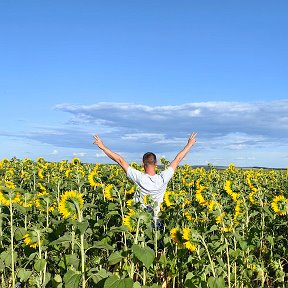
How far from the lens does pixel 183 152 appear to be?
8.06 meters

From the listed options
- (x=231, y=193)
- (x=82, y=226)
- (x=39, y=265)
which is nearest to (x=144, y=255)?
(x=82, y=226)

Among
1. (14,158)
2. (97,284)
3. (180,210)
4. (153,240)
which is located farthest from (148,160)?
(14,158)

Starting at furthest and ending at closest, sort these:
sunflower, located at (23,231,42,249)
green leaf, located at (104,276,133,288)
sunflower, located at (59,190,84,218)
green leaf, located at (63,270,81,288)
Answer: sunflower, located at (23,231,42,249), sunflower, located at (59,190,84,218), green leaf, located at (63,270,81,288), green leaf, located at (104,276,133,288)

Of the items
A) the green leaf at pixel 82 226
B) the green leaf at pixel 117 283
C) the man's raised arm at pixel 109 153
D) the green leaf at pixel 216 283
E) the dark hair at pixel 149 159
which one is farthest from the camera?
the man's raised arm at pixel 109 153

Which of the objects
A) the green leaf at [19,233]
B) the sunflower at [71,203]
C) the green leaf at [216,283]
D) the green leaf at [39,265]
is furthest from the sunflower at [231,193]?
the green leaf at [39,265]

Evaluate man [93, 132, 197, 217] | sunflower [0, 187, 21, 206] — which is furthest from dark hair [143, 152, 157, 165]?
sunflower [0, 187, 21, 206]

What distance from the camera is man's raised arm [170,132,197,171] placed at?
7.80 m

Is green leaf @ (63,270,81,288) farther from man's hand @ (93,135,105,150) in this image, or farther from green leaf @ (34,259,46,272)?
man's hand @ (93,135,105,150)

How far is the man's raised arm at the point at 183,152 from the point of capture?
7.80 metres

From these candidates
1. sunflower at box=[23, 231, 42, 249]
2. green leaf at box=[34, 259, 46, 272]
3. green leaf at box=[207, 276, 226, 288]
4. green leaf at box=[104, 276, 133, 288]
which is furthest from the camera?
sunflower at box=[23, 231, 42, 249]

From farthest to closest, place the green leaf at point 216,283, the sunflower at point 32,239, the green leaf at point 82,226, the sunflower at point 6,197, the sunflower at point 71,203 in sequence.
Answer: the sunflower at point 6,197 → the sunflower at point 32,239 → the sunflower at point 71,203 → the green leaf at point 216,283 → the green leaf at point 82,226

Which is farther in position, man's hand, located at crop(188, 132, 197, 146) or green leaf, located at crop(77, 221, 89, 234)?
man's hand, located at crop(188, 132, 197, 146)

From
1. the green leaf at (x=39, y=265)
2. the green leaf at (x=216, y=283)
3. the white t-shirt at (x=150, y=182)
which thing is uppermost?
Answer: the white t-shirt at (x=150, y=182)

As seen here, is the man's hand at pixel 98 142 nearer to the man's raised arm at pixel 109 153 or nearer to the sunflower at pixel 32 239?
the man's raised arm at pixel 109 153
